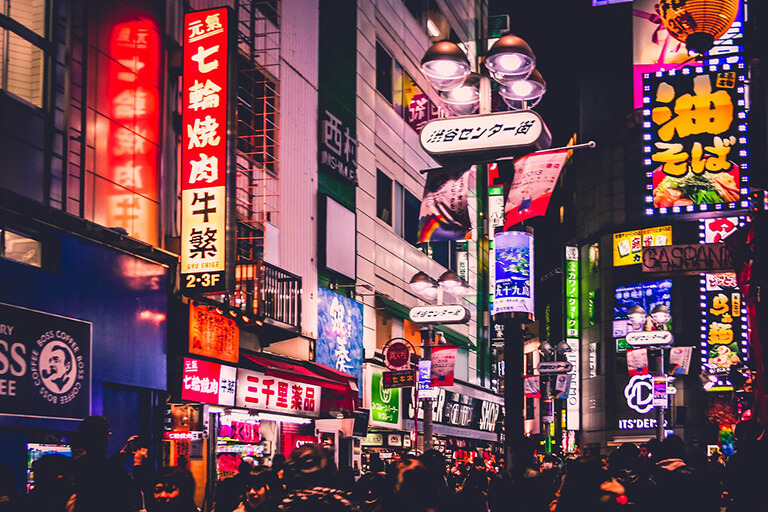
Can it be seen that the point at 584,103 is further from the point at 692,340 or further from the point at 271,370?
the point at 271,370

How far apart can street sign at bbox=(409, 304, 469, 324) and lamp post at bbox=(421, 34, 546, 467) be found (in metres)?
8.92

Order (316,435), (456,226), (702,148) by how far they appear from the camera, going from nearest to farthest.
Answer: (456,226)
(316,435)
(702,148)

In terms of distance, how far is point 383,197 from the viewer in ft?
108

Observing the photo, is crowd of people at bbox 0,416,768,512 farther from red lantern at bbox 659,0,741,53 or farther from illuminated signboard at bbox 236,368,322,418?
illuminated signboard at bbox 236,368,322,418

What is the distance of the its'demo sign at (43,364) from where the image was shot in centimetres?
1380

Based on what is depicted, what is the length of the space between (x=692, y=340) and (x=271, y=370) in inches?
2033

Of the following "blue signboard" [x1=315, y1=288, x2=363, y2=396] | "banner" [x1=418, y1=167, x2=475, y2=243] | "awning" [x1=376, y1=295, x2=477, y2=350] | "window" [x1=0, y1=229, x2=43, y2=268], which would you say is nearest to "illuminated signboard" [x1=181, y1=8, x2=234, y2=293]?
"window" [x1=0, y1=229, x2=43, y2=268]

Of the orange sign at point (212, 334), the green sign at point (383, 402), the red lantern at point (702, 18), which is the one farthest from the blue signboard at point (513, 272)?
the green sign at point (383, 402)

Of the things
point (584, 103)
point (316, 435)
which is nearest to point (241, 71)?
point (316, 435)

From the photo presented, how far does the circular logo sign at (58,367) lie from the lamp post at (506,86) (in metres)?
6.92

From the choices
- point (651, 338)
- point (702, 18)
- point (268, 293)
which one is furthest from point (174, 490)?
point (651, 338)

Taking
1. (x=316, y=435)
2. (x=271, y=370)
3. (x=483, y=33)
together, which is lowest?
(x=316, y=435)

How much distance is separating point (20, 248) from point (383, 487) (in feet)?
34.6

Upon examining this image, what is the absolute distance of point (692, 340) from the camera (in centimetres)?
6612
